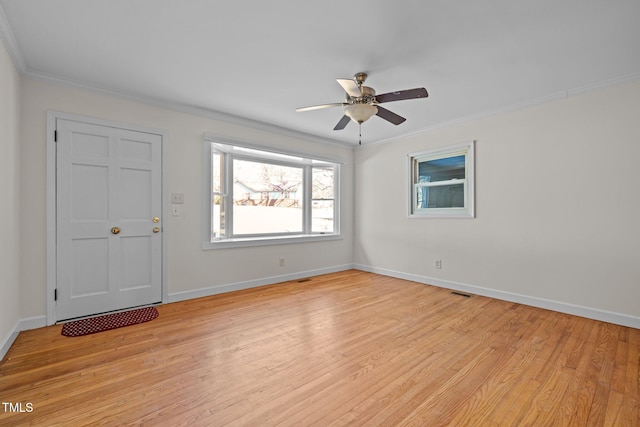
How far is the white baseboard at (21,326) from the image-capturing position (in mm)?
2276

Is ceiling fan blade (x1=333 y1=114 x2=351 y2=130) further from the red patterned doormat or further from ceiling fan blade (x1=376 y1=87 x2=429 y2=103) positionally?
the red patterned doormat

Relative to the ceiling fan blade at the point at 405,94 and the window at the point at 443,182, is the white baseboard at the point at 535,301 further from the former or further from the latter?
the ceiling fan blade at the point at 405,94

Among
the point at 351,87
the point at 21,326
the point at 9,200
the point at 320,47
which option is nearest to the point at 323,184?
the point at 351,87

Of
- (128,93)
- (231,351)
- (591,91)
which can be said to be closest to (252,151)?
(128,93)

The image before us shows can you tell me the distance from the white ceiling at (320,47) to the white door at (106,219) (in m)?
0.59

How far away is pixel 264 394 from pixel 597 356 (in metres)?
2.49

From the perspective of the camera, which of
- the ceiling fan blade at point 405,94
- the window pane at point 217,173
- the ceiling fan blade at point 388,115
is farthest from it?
the window pane at point 217,173

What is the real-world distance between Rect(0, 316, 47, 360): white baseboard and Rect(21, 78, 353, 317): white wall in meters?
0.05

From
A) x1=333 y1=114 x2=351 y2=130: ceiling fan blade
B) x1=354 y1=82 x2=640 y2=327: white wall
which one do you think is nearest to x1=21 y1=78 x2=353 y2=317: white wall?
x1=333 y1=114 x2=351 y2=130: ceiling fan blade

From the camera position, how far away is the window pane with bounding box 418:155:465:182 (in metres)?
4.16

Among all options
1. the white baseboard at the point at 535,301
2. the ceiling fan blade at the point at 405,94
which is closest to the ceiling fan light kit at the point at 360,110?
the ceiling fan blade at the point at 405,94

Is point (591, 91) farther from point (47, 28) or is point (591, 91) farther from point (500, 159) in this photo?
point (47, 28)

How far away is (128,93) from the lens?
10.5 ft

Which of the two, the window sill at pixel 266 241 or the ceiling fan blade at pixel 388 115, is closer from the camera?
the ceiling fan blade at pixel 388 115
